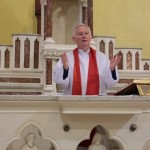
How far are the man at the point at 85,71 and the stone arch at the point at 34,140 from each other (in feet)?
1.47

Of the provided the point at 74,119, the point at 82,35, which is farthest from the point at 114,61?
the point at 74,119

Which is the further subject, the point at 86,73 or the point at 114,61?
the point at 86,73

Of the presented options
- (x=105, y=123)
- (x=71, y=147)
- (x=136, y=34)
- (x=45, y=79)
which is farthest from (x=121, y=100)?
(x=136, y=34)

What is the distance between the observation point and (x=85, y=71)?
9.55 ft

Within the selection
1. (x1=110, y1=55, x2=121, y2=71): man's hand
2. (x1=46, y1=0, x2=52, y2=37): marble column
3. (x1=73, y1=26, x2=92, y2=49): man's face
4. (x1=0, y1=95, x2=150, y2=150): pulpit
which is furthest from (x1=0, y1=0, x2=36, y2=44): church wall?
(x1=0, y1=95, x2=150, y2=150): pulpit

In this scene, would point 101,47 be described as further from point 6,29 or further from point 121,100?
point 121,100

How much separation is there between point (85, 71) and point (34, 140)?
82cm

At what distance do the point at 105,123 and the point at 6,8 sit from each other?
4822 mm

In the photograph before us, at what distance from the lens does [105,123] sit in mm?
2285

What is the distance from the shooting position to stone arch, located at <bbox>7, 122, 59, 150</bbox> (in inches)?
87.7

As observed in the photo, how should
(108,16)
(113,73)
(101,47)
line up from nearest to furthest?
(113,73), (101,47), (108,16)

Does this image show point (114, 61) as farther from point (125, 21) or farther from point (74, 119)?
point (125, 21)

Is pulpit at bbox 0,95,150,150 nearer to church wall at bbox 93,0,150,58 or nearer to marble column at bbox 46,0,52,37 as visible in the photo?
marble column at bbox 46,0,52,37

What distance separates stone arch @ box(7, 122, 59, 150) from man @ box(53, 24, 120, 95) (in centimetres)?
45
